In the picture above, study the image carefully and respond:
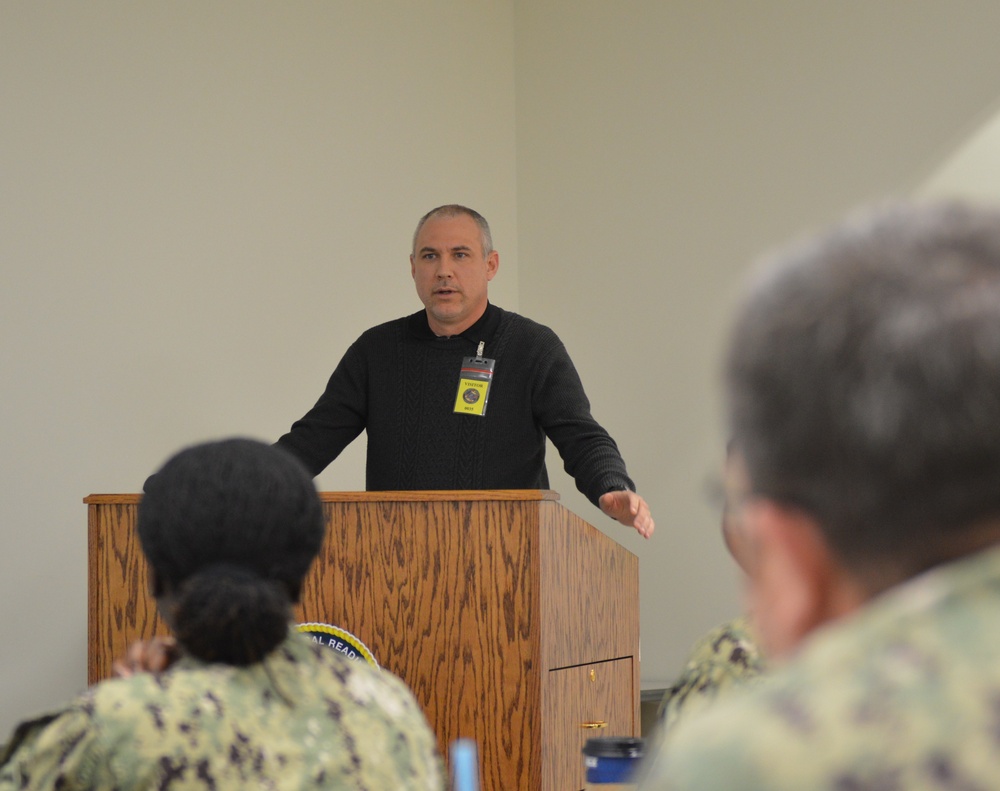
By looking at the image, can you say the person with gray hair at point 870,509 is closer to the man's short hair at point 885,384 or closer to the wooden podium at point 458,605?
the man's short hair at point 885,384

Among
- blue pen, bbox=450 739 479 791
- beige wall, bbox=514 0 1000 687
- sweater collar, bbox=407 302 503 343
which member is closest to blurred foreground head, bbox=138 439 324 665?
blue pen, bbox=450 739 479 791

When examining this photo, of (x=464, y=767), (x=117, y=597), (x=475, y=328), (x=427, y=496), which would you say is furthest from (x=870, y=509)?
(x=475, y=328)

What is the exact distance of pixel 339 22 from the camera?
541 centimetres

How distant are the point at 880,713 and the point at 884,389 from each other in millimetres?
138

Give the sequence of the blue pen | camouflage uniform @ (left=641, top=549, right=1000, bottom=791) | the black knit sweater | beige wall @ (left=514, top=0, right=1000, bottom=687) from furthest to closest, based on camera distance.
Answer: beige wall @ (left=514, top=0, right=1000, bottom=687), the black knit sweater, the blue pen, camouflage uniform @ (left=641, top=549, right=1000, bottom=791)

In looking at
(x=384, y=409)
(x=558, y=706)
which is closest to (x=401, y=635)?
(x=558, y=706)

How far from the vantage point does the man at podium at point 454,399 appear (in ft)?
11.6

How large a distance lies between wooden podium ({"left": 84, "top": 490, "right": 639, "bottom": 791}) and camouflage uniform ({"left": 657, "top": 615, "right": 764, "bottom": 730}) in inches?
56.0

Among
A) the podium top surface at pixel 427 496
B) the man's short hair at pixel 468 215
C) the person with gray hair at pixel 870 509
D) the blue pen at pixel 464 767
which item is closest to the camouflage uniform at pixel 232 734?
the blue pen at pixel 464 767

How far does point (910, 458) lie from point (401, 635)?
2.36 m

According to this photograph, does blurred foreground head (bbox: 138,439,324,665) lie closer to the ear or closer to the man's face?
the ear

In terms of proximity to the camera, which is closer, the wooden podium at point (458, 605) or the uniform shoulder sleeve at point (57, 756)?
the uniform shoulder sleeve at point (57, 756)

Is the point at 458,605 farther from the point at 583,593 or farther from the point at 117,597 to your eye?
the point at 117,597

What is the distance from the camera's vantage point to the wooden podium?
273 cm
